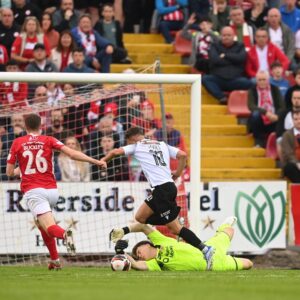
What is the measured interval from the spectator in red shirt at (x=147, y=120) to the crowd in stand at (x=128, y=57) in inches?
0.8

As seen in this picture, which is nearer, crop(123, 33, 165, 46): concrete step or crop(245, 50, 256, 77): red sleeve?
crop(245, 50, 256, 77): red sleeve

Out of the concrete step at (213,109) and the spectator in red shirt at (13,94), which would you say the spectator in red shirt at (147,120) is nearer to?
the spectator in red shirt at (13,94)

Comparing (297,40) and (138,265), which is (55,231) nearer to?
(138,265)

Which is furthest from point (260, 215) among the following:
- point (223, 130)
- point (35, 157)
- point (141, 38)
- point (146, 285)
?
point (146, 285)

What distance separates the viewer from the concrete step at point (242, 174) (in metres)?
21.1

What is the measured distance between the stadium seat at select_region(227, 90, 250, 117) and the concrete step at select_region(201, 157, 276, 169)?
1093 mm

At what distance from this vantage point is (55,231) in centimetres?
1498

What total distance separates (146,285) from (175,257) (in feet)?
8.74

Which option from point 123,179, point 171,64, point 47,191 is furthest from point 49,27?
point 47,191

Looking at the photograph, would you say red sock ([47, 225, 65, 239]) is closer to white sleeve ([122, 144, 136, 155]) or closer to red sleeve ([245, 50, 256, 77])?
white sleeve ([122, 144, 136, 155])

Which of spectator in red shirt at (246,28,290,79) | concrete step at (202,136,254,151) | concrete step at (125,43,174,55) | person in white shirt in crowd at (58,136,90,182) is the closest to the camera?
person in white shirt in crowd at (58,136,90,182)

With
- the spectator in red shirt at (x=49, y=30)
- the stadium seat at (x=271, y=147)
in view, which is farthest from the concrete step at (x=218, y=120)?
the spectator in red shirt at (x=49, y=30)

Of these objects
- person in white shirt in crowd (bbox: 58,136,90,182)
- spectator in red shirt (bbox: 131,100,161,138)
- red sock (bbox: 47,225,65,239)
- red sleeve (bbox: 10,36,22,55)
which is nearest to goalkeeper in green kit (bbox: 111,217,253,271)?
red sock (bbox: 47,225,65,239)

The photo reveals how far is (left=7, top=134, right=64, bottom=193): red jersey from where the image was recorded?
601 inches
